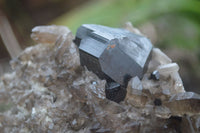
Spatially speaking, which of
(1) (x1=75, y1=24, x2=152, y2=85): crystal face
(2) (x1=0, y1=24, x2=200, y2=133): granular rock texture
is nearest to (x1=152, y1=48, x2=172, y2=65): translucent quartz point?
(2) (x1=0, y1=24, x2=200, y2=133): granular rock texture

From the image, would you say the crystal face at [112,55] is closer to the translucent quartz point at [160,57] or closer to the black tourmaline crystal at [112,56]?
the black tourmaline crystal at [112,56]

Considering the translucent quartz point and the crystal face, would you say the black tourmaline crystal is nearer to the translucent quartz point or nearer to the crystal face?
the crystal face

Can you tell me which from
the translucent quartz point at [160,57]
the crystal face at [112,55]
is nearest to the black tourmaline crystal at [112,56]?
the crystal face at [112,55]

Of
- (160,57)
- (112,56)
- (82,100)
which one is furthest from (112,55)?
(160,57)

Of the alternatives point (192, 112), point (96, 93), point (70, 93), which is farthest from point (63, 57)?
point (192, 112)

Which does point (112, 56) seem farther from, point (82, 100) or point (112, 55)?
point (82, 100)

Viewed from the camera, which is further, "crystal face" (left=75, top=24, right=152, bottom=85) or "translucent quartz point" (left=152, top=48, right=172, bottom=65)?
"translucent quartz point" (left=152, top=48, right=172, bottom=65)

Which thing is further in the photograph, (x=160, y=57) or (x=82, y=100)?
(x=160, y=57)
